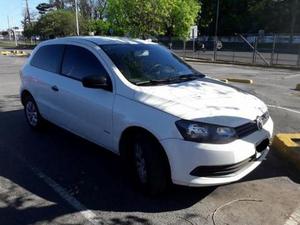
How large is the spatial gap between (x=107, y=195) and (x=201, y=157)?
126cm

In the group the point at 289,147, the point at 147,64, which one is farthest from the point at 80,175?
the point at 289,147

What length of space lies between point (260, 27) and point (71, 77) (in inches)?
2657

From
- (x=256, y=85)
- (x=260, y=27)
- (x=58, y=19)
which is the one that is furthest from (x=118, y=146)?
(x=260, y=27)

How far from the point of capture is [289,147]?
5.57 m

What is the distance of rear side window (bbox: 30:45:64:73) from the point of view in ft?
20.0

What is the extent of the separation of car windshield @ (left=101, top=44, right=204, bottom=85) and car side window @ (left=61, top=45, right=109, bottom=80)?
211 millimetres

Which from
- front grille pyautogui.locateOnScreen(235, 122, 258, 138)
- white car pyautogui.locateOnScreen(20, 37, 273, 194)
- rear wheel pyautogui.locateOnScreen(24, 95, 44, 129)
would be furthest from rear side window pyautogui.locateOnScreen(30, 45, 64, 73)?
front grille pyautogui.locateOnScreen(235, 122, 258, 138)

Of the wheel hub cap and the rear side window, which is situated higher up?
the rear side window

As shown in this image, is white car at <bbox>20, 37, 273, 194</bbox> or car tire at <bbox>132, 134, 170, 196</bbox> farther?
car tire at <bbox>132, 134, 170, 196</bbox>

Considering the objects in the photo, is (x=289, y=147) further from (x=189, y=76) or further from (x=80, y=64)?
(x=80, y=64)

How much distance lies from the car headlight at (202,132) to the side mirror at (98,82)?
1.26 meters

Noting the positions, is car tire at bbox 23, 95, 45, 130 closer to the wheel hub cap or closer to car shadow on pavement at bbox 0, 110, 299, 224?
the wheel hub cap

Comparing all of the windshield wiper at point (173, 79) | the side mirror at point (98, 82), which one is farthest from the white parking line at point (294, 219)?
the side mirror at point (98, 82)

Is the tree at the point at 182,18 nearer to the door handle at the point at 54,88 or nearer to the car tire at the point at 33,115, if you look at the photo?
the car tire at the point at 33,115
